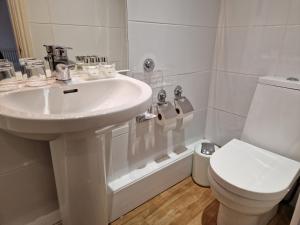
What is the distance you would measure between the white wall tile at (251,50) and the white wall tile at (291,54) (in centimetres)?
3

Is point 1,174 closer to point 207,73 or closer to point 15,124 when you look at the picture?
point 15,124

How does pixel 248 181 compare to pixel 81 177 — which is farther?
pixel 248 181

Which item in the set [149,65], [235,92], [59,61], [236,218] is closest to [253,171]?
[236,218]

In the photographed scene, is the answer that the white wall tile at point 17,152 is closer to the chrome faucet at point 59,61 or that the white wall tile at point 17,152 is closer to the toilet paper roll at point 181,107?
the chrome faucet at point 59,61

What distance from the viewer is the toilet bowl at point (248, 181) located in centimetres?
87

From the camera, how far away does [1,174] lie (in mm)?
856

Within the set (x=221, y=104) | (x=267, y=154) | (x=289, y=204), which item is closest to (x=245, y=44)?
(x=221, y=104)

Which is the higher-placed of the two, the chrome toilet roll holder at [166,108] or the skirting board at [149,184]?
the chrome toilet roll holder at [166,108]

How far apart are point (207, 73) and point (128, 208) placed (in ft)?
3.63

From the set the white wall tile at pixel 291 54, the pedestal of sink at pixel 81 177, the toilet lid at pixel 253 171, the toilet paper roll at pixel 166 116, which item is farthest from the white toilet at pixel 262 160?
the pedestal of sink at pixel 81 177

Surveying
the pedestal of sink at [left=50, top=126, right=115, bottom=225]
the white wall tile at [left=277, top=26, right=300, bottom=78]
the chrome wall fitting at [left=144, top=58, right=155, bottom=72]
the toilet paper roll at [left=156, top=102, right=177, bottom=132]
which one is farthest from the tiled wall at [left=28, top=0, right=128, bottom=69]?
the white wall tile at [left=277, top=26, right=300, bottom=78]

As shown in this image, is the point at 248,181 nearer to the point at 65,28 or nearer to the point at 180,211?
the point at 180,211

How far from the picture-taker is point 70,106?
819 mm

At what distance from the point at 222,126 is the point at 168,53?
0.75 m
